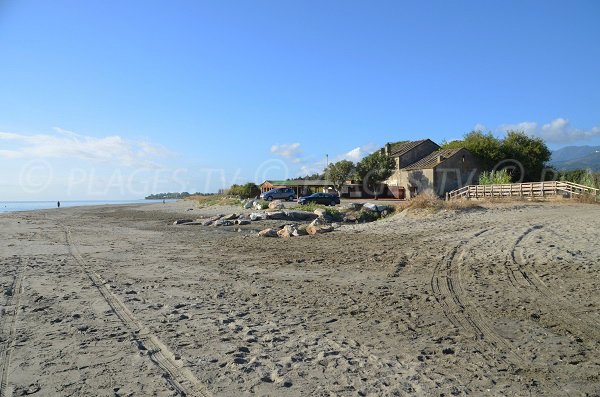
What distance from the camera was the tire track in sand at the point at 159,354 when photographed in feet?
13.4

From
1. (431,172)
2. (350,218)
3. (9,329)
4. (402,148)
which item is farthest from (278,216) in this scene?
(402,148)

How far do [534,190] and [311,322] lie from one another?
90.4 ft

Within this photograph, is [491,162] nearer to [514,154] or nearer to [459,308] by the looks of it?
[514,154]

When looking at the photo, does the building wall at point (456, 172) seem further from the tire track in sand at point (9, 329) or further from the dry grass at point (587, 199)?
the tire track in sand at point (9, 329)

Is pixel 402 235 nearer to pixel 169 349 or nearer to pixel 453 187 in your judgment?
pixel 169 349

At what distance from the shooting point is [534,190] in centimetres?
2900

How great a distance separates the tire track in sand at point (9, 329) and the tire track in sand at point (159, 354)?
129cm

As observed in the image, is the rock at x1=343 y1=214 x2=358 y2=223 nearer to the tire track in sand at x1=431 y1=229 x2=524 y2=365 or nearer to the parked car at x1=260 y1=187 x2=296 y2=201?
the tire track in sand at x1=431 y1=229 x2=524 y2=365

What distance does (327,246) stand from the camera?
14180 millimetres

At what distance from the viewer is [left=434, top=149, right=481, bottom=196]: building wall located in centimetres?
4956

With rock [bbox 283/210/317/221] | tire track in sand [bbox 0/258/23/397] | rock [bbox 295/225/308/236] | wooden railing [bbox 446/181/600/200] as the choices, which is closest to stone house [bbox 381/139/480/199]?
wooden railing [bbox 446/181/600/200]

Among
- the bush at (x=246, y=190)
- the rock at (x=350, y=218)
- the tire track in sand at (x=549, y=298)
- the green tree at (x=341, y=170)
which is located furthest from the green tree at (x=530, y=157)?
the tire track in sand at (x=549, y=298)

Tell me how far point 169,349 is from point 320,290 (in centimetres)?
369

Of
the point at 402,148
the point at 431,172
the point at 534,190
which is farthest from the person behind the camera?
the point at 402,148
